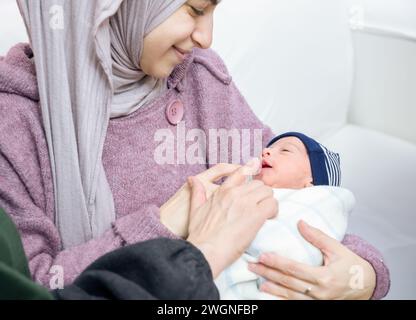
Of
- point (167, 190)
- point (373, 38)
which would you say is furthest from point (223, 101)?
point (373, 38)

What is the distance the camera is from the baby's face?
4.34ft

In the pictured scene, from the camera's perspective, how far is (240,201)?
1.14 meters

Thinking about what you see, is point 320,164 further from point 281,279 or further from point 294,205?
point 281,279

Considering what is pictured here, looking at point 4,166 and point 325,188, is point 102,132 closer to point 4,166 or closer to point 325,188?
point 4,166

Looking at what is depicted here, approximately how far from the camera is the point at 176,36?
3.76ft

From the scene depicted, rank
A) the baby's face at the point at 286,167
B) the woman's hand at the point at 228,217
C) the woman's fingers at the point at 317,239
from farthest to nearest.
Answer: the baby's face at the point at 286,167 → the woman's fingers at the point at 317,239 → the woman's hand at the point at 228,217

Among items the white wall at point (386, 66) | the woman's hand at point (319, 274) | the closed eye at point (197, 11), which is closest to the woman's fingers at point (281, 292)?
the woman's hand at point (319, 274)

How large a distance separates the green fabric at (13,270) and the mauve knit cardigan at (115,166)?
91 mm

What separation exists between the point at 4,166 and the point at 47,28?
28cm

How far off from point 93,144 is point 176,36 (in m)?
0.28

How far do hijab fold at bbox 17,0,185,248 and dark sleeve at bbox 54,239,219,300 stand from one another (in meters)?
0.25

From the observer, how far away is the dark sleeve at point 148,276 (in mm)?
886

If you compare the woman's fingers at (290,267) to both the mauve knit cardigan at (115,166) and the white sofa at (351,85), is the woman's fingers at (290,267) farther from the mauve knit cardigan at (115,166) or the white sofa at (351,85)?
the white sofa at (351,85)

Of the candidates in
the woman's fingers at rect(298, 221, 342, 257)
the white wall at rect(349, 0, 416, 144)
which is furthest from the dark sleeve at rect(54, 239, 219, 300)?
the white wall at rect(349, 0, 416, 144)
